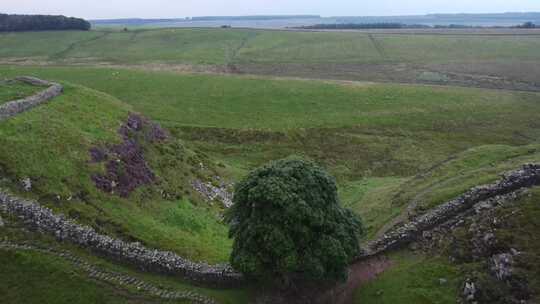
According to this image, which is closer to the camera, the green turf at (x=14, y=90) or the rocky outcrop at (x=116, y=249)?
the rocky outcrop at (x=116, y=249)

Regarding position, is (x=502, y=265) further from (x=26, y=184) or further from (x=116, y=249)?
(x=26, y=184)

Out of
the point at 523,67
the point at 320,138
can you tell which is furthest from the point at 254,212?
the point at 523,67

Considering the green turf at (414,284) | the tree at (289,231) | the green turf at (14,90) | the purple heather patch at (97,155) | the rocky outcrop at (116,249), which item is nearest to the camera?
the tree at (289,231)

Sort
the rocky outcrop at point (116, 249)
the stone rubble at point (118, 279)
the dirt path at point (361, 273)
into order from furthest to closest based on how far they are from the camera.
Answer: the rocky outcrop at point (116, 249) < the dirt path at point (361, 273) < the stone rubble at point (118, 279)

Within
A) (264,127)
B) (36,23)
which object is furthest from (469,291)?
(36,23)

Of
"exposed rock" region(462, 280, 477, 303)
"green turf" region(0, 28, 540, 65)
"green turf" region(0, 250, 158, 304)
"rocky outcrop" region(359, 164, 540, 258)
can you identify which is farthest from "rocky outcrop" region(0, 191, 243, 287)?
"green turf" region(0, 28, 540, 65)

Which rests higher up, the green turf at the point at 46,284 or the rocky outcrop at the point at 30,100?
the rocky outcrop at the point at 30,100

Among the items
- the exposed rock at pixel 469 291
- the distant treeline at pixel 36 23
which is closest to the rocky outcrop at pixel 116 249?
the exposed rock at pixel 469 291

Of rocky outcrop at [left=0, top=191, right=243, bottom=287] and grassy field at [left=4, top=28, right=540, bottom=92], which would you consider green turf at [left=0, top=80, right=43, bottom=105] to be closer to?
rocky outcrop at [left=0, top=191, right=243, bottom=287]

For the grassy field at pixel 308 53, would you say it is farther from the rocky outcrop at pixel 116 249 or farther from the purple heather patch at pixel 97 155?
the rocky outcrop at pixel 116 249
